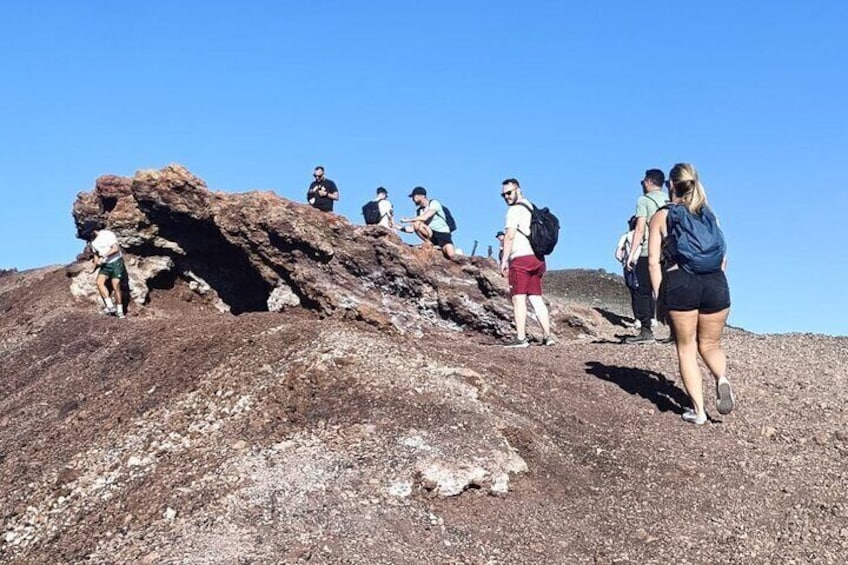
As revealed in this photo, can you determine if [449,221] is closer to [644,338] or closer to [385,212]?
[385,212]

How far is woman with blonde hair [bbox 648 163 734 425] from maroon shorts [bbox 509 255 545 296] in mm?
2750

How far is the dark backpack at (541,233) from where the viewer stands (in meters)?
11.1

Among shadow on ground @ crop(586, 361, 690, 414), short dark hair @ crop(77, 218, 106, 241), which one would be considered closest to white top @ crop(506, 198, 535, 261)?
shadow on ground @ crop(586, 361, 690, 414)

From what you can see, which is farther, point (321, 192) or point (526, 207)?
point (321, 192)

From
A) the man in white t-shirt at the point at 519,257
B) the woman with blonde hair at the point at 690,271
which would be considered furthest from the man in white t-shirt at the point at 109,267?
the woman with blonde hair at the point at 690,271

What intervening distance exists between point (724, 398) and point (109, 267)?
940 centimetres

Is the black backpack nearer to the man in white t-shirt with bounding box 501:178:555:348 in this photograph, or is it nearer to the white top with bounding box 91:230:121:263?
the man in white t-shirt with bounding box 501:178:555:348

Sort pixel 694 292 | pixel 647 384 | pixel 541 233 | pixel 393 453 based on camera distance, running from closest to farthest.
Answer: pixel 393 453
pixel 694 292
pixel 647 384
pixel 541 233

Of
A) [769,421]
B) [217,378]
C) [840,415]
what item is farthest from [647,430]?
[217,378]

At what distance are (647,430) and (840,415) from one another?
2882mm

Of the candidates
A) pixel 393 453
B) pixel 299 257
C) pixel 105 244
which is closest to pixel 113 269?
pixel 105 244

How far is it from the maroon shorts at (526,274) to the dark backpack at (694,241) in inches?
112

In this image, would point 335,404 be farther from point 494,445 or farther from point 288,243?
point 288,243

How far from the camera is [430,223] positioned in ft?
46.7
